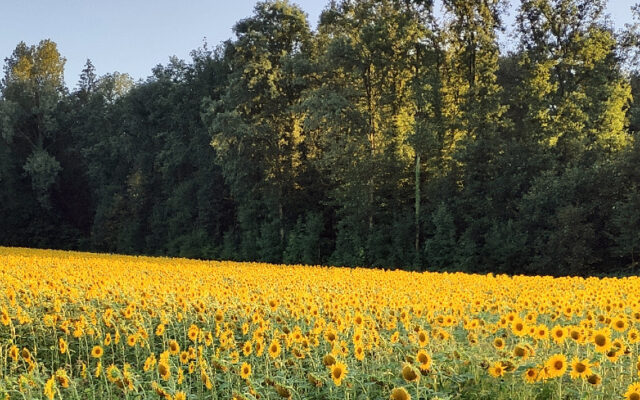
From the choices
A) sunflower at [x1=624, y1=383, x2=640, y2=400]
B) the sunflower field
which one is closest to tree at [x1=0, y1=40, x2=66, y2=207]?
the sunflower field

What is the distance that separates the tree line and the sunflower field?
12.9 meters

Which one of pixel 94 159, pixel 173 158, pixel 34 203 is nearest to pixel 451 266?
pixel 173 158

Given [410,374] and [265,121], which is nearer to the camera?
[410,374]

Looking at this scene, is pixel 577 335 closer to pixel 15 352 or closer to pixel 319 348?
pixel 319 348

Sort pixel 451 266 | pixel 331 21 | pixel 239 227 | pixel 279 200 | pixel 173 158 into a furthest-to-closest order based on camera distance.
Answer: pixel 173 158 < pixel 239 227 < pixel 279 200 < pixel 331 21 < pixel 451 266

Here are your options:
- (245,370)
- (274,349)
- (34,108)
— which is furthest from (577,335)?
(34,108)

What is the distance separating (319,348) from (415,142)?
20673mm

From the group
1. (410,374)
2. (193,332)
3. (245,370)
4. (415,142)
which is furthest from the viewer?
(415,142)

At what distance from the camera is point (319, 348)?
6.45 meters

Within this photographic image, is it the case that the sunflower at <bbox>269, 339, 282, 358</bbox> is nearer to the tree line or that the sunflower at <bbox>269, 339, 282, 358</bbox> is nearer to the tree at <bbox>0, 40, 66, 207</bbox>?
the tree line

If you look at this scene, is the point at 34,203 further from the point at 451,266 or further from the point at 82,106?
the point at 451,266

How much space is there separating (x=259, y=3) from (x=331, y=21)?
5751 mm

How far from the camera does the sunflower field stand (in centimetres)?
434

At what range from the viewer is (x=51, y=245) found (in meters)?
47.5
